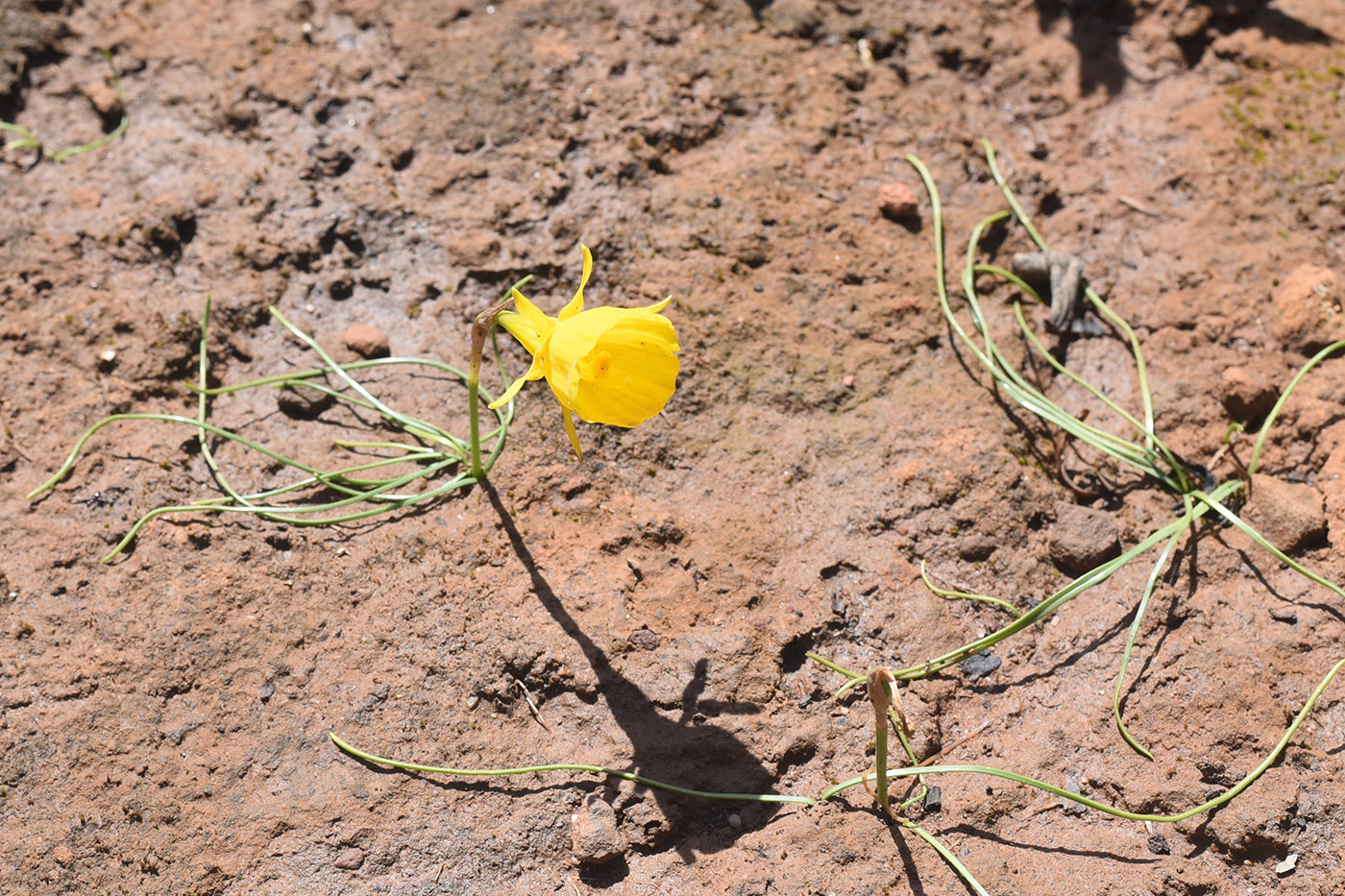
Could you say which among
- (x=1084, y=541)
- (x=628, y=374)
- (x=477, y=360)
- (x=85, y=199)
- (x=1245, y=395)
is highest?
(x=628, y=374)

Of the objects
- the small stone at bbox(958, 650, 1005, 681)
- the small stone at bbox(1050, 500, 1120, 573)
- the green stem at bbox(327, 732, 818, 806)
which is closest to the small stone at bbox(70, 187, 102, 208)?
the green stem at bbox(327, 732, 818, 806)

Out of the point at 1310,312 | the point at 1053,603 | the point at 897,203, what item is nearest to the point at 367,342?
the point at 897,203

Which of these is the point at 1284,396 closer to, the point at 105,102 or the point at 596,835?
the point at 596,835

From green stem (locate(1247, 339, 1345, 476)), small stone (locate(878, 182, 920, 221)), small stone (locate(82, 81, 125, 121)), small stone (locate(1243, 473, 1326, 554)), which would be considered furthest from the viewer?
small stone (locate(82, 81, 125, 121))

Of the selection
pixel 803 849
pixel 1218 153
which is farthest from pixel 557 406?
pixel 1218 153

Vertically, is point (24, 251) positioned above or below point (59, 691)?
above

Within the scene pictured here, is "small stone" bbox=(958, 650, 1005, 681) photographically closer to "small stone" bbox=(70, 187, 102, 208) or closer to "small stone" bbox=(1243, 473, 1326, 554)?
"small stone" bbox=(1243, 473, 1326, 554)

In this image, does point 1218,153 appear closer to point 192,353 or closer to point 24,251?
point 192,353
